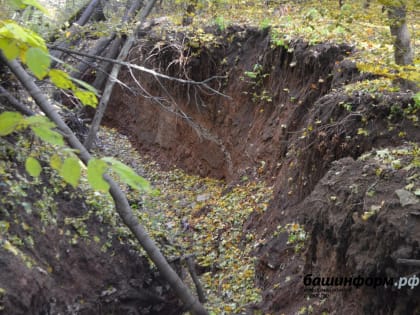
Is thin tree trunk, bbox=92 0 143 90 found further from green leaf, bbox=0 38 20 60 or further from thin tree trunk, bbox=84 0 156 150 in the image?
green leaf, bbox=0 38 20 60

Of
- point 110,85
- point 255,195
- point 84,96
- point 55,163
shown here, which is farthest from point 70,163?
point 110,85

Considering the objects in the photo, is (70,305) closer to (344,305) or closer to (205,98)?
(344,305)

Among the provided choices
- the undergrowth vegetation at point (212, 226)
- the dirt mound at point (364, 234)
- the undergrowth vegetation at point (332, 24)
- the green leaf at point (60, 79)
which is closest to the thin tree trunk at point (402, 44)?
the undergrowth vegetation at point (332, 24)

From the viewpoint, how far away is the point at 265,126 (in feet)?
37.7

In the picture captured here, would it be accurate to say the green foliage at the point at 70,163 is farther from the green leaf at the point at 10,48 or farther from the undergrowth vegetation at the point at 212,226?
the undergrowth vegetation at the point at 212,226

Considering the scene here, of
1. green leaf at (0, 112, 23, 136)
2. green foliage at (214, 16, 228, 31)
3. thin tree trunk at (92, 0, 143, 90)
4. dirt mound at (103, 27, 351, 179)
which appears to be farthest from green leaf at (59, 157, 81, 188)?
green foliage at (214, 16, 228, 31)

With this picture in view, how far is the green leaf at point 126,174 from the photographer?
1723 millimetres

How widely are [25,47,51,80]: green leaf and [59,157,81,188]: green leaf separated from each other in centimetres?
38

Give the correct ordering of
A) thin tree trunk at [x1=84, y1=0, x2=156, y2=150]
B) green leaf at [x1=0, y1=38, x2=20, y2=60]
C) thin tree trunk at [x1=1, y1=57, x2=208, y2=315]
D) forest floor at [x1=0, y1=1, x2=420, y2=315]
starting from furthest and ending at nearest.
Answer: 1. thin tree trunk at [x1=84, y1=0, x2=156, y2=150]
2. forest floor at [x1=0, y1=1, x2=420, y2=315]
3. thin tree trunk at [x1=1, y1=57, x2=208, y2=315]
4. green leaf at [x1=0, y1=38, x2=20, y2=60]

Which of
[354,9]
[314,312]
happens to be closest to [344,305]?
[314,312]

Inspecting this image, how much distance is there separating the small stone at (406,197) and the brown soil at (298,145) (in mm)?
59

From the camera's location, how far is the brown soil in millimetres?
4508

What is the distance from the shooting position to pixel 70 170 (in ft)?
5.60

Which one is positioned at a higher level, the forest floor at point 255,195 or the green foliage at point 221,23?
Result: the green foliage at point 221,23
